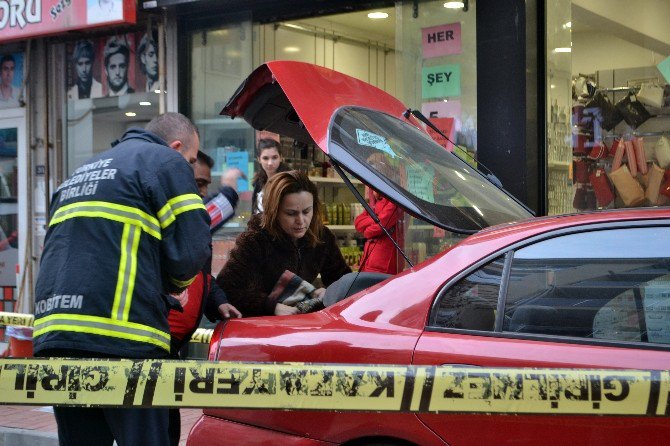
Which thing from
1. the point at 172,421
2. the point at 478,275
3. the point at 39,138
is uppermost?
the point at 39,138

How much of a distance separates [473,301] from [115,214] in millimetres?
1358

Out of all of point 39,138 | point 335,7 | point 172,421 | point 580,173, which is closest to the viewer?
point 172,421

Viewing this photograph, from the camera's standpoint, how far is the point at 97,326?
3814mm

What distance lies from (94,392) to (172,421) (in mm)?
2646

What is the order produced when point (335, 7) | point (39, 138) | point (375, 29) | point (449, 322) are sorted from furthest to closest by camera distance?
point (39, 138) → point (375, 29) → point (335, 7) → point (449, 322)

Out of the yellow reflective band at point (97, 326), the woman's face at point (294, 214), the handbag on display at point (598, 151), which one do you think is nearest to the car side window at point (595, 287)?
the yellow reflective band at point (97, 326)

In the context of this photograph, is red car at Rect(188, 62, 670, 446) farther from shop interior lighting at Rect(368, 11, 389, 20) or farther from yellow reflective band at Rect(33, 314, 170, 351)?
shop interior lighting at Rect(368, 11, 389, 20)

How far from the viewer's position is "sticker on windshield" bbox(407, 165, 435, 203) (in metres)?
4.56

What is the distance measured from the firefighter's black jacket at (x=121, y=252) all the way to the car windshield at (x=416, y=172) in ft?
2.41

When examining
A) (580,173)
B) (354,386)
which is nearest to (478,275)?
(354,386)

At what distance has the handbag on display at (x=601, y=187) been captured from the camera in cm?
862

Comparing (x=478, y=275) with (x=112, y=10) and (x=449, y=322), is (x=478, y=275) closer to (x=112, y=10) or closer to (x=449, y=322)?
(x=449, y=322)

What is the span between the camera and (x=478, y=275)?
3.98 metres

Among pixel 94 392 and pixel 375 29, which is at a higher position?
pixel 375 29
